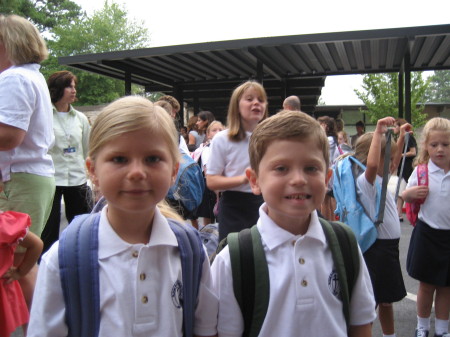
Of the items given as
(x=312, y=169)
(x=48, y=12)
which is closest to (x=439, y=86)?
(x=48, y=12)

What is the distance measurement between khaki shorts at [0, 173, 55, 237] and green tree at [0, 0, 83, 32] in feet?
121

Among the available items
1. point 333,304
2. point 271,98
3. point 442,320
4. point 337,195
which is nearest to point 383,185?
point 337,195

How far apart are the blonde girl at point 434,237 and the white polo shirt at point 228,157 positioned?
132 cm

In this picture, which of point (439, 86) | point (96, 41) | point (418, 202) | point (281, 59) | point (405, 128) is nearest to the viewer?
point (418, 202)

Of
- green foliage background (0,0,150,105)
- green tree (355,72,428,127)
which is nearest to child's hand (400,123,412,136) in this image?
green tree (355,72,428,127)

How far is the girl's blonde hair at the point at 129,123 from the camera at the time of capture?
4.99 feet

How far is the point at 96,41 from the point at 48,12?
211 inches

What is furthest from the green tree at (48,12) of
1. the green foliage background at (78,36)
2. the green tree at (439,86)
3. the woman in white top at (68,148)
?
the green tree at (439,86)

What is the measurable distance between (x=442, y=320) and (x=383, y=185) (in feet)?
3.92

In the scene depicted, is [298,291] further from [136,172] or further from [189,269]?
[136,172]

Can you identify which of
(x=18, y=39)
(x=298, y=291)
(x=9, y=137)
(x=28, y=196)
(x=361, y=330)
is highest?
(x=18, y=39)

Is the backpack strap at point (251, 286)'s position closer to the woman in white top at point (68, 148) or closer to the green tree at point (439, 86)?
the woman in white top at point (68, 148)

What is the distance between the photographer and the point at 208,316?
163 cm

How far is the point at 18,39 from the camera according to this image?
9.43 feet
